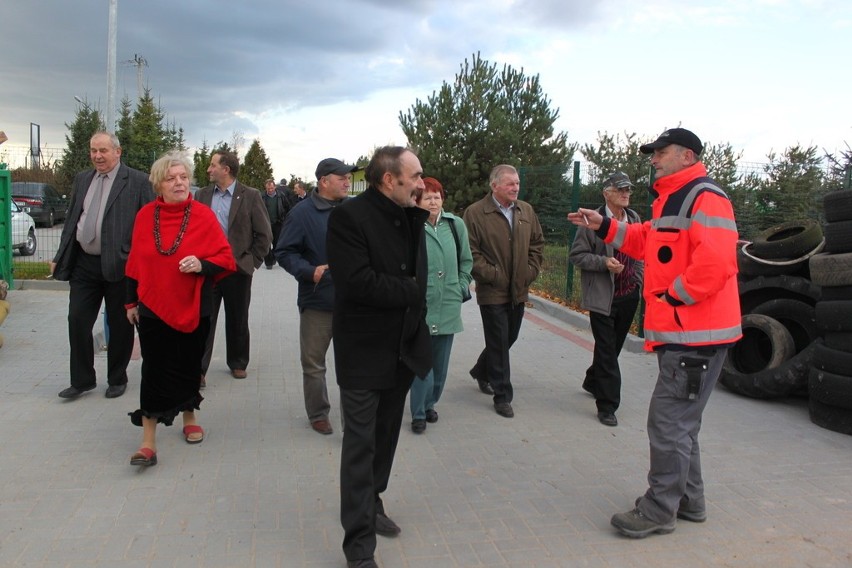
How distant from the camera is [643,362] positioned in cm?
769

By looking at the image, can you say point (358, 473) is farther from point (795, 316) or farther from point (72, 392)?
point (795, 316)

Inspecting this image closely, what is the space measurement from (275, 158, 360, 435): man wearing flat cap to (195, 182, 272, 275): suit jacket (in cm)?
136

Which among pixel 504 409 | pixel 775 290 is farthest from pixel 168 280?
pixel 775 290

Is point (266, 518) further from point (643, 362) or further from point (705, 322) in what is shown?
point (643, 362)

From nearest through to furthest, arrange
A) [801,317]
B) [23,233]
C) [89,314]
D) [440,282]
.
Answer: [440,282]
[89,314]
[801,317]
[23,233]

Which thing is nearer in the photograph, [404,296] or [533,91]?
[404,296]

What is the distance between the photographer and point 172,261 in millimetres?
4480

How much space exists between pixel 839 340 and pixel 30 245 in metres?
17.0

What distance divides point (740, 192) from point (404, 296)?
280 inches

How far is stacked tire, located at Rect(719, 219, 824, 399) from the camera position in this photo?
6.02 meters

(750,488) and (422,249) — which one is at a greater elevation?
(422,249)

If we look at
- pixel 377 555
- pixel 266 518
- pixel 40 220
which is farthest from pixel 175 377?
pixel 40 220

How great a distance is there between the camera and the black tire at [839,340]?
210 inches

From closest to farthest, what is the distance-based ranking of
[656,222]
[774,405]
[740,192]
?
[656,222] < [774,405] < [740,192]
